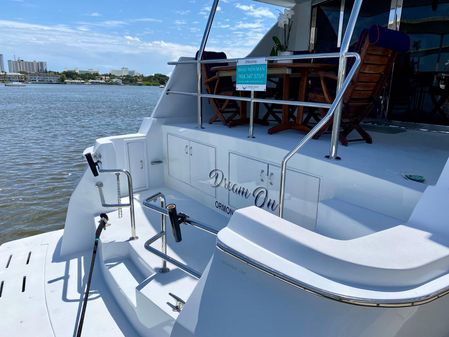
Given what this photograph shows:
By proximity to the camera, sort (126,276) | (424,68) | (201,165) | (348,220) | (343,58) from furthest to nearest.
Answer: (424,68)
(201,165)
(126,276)
(343,58)
(348,220)

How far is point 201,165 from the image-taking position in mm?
3266

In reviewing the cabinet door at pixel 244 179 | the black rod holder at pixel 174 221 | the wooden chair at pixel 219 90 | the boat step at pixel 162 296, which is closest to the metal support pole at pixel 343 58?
the cabinet door at pixel 244 179

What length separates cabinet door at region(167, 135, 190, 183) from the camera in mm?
3516

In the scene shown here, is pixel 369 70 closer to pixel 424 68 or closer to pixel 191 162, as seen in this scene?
pixel 191 162

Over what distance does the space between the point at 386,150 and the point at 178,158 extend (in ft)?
6.83

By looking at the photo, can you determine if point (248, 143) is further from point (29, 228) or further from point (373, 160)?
point (29, 228)

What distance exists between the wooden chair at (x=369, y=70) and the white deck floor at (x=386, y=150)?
0.78ft

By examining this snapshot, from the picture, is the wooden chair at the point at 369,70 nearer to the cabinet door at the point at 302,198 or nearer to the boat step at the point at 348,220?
the cabinet door at the point at 302,198

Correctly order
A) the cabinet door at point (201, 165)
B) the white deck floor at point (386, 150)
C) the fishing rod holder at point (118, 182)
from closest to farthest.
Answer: the white deck floor at point (386, 150), the fishing rod holder at point (118, 182), the cabinet door at point (201, 165)

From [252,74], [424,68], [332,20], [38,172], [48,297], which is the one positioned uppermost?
[332,20]

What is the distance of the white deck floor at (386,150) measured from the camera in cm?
193

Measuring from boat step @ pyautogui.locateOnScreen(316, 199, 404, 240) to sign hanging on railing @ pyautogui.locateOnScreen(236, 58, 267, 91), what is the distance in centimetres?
112

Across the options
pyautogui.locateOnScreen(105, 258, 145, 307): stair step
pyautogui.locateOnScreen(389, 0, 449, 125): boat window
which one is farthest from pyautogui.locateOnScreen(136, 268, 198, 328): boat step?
pyautogui.locateOnScreen(389, 0, 449, 125): boat window

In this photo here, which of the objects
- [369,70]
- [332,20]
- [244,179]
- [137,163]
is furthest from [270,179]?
[332,20]
